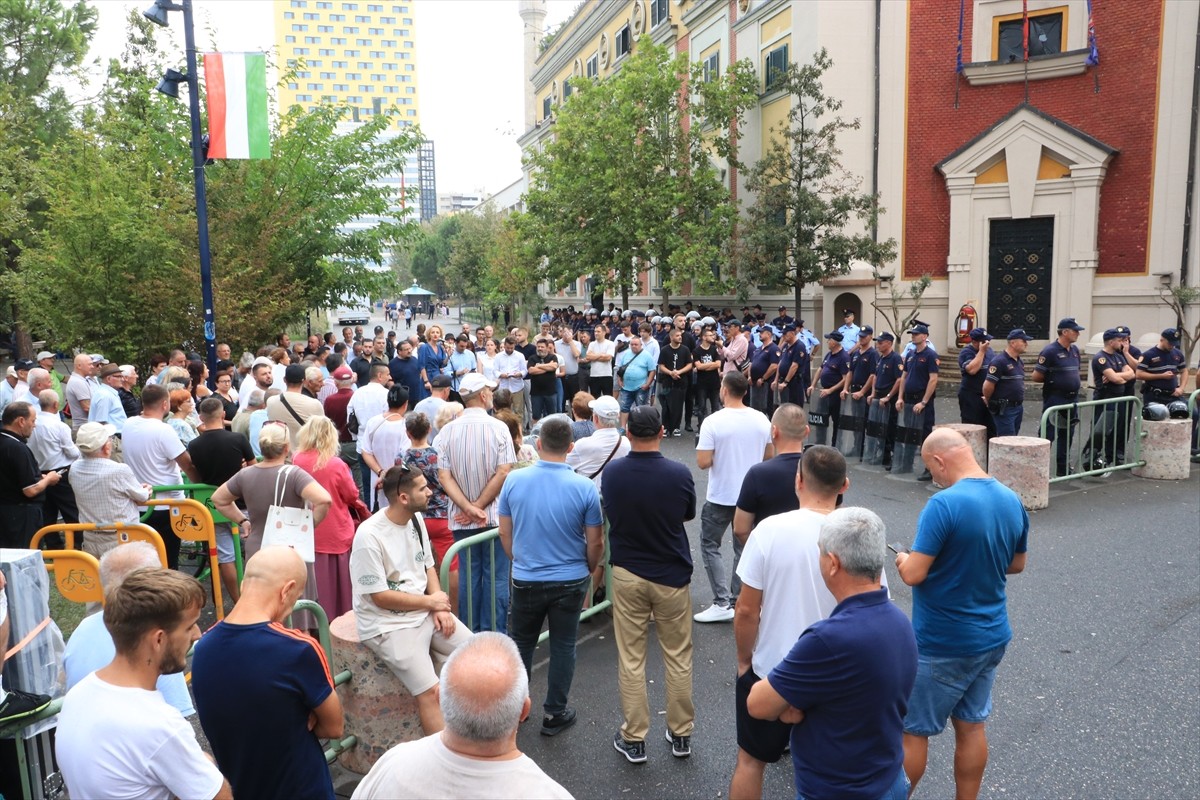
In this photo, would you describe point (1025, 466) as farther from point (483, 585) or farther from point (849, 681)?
point (849, 681)

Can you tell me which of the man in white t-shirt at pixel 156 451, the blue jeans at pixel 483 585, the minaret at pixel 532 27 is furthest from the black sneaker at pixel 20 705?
the minaret at pixel 532 27

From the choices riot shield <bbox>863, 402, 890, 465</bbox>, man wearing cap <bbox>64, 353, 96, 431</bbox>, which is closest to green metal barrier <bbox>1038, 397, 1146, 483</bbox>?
riot shield <bbox>863, 402, 890, 465</bbox>

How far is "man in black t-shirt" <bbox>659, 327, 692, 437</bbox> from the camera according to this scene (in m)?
14.4

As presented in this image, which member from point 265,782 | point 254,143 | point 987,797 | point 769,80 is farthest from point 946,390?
point 265,782

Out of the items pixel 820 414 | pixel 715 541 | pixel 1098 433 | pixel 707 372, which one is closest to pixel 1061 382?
pixel 1098 433

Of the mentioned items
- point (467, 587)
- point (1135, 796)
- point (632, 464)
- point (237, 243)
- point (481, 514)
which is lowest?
point (1135, 796)

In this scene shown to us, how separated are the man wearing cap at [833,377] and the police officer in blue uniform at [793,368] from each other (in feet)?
2.48

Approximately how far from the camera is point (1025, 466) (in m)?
9.34

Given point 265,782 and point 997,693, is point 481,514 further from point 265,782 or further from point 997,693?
point 997,693

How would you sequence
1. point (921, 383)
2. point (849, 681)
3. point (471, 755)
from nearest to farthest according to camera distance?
point (471, 755) < point (849, 681) < point (921, 383)

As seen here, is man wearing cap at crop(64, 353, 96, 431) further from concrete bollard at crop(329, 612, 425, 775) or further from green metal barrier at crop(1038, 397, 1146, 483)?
green metal barrier at crop(1038, 397, 1146, 483)

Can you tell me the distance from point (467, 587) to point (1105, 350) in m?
9.68

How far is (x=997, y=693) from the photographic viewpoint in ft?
17.8

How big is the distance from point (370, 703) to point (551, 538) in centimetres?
129
